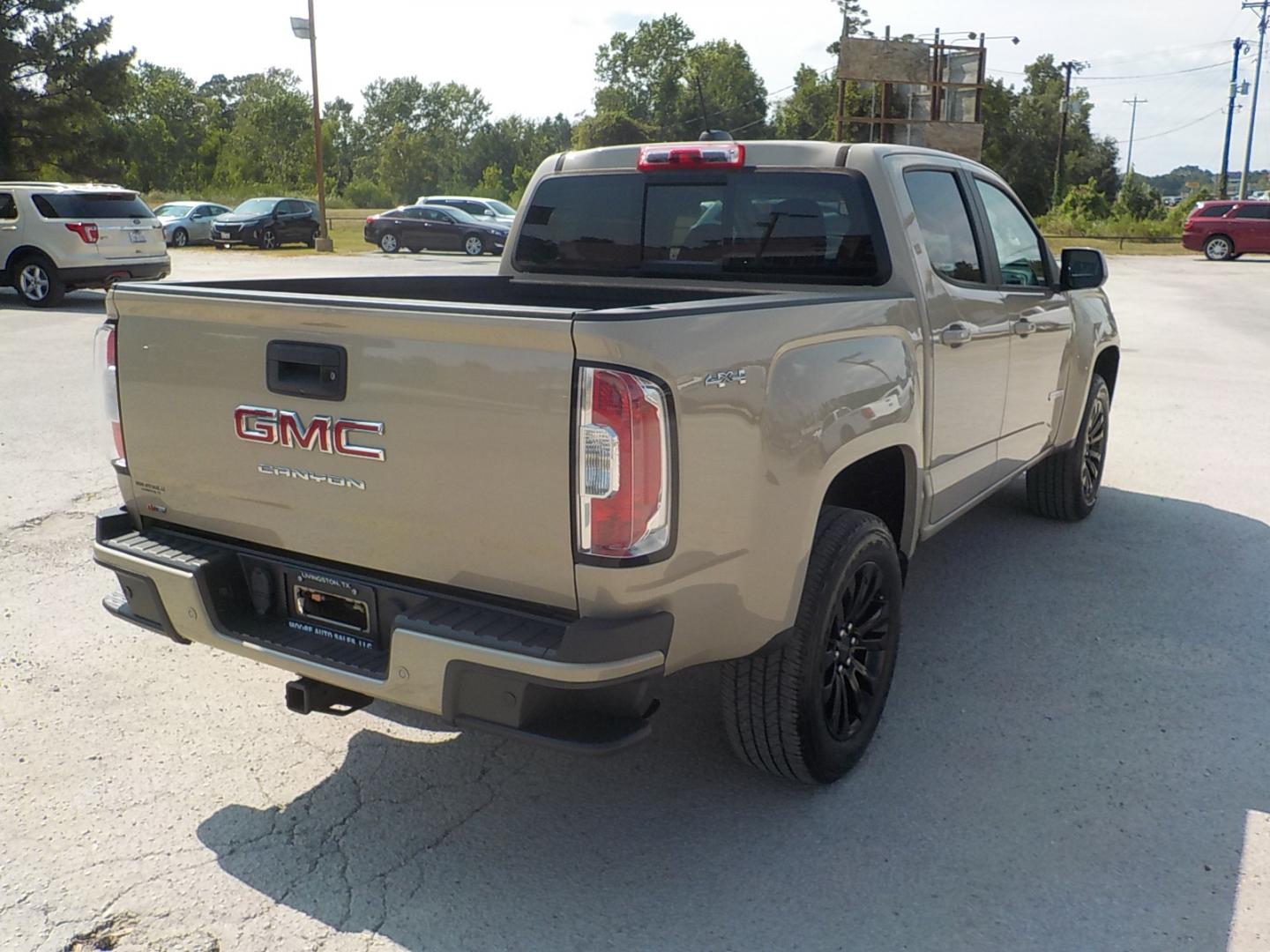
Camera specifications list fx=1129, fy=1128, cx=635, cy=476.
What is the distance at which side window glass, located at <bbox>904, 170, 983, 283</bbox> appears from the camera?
13.7 ft

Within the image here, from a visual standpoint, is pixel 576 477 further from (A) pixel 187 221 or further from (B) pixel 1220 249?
(B) pixel 1220 249

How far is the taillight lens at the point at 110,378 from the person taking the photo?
3273mm

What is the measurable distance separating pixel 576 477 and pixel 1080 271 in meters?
3.65

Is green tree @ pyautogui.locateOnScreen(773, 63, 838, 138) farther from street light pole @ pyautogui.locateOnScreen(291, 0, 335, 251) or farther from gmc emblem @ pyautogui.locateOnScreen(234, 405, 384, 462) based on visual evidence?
gmc emblem @ pyautogui.locateOnScreen(234, 405, 384, 462)

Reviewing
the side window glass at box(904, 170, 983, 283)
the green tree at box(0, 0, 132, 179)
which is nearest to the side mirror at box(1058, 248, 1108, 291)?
the side window glass at box(904, 170, 983, 283)

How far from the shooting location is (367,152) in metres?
126

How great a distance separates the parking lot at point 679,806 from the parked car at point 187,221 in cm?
3090

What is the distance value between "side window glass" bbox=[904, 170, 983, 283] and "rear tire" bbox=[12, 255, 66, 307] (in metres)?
14.6

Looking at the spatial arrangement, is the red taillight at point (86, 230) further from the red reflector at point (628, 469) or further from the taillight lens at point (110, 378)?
the red reflector at point (628, 469)

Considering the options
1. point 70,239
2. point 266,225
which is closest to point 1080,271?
point 70,239

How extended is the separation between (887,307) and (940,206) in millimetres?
1045

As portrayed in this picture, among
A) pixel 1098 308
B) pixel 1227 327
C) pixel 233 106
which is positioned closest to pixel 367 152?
pixel 233 106

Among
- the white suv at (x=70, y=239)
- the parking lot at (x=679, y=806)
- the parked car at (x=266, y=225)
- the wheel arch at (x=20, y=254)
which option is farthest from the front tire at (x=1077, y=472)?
the parked car at (x=266, y=225)

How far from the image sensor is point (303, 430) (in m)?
2.88
